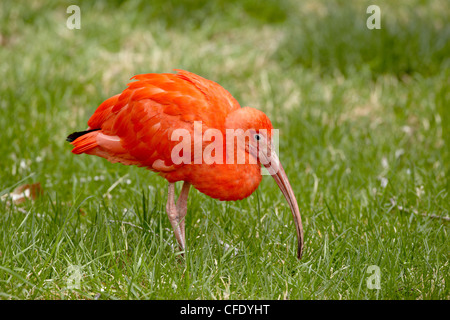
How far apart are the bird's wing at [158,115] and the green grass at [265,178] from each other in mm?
454

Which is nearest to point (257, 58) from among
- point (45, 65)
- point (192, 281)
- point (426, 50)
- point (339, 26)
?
point (339, 26)

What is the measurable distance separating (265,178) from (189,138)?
1584 millimetres

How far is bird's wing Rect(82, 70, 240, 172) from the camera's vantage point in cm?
330

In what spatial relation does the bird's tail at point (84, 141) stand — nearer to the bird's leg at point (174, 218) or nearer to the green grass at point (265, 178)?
the green grass at point (265, 178)

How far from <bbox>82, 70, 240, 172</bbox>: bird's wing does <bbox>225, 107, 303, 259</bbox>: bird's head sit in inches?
3.6

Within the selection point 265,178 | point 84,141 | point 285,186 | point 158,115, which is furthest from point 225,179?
point 265,178

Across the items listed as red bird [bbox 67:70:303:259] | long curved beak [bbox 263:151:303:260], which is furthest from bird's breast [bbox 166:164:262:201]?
long curved beak [bbox 263:151:303:260]

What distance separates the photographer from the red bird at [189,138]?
10.6ft

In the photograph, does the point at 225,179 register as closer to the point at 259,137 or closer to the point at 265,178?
the point at 259,137

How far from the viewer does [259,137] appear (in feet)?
10.9

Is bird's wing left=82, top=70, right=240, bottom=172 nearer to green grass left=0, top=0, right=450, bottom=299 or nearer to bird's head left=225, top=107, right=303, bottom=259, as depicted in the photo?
bird's head left=225, top=107, right=303, bottom=259
